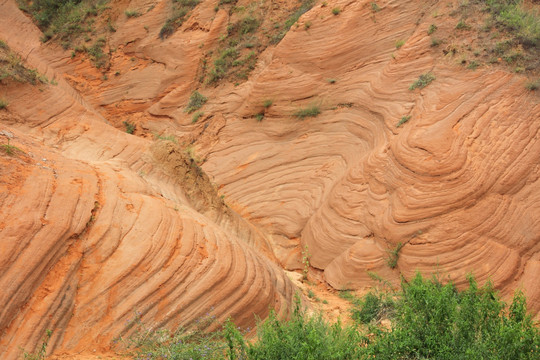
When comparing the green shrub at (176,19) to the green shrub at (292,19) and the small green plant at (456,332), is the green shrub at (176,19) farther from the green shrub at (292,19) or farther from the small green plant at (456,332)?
the small green plant at (456,332)

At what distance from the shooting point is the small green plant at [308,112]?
37.9ft


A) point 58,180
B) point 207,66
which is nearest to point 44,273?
point 58,180

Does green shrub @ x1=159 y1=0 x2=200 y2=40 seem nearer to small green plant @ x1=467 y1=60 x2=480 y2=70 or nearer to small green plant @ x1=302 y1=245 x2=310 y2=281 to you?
small green plant @ x1=302 y1=245 x2=310 y2=281

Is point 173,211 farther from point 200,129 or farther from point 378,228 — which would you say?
point 200,129

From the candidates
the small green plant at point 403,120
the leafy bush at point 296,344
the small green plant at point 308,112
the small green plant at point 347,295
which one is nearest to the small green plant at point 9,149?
the leafy bush at point 296,344

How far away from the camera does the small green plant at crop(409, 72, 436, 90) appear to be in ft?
30.7

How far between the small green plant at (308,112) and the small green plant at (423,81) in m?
2.67

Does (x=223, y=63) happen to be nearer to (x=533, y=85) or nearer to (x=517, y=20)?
(x=517, y=20)

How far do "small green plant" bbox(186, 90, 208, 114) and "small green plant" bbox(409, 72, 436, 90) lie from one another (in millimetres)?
7319

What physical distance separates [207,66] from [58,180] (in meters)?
10.5

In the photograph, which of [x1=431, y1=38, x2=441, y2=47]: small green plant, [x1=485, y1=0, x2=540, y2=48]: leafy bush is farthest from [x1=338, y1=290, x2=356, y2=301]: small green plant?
[x1=485, y1=0, x2=540, y2=48]: leafy bush

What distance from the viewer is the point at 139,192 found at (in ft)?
22.8

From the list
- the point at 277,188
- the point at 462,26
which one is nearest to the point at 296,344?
the point at 277,188

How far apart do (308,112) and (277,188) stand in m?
2.17
